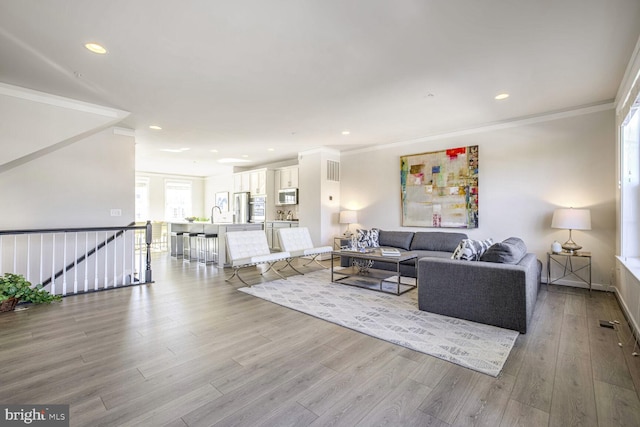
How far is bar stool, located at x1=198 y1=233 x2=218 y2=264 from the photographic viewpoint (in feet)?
22.1

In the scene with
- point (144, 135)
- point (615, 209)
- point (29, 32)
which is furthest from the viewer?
point (144, 135)

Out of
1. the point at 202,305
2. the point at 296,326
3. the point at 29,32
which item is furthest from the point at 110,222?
the point at 296,326

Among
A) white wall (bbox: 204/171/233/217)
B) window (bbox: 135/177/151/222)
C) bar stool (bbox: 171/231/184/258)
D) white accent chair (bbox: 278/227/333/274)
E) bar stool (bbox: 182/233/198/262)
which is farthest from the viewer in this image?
white wall (bbox: 204/171/233/217)

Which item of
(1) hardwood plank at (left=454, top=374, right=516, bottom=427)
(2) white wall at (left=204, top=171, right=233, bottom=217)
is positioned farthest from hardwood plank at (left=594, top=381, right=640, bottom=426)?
Answer: (2) white wall at (left=204, top=171, right=233, bottom=217)

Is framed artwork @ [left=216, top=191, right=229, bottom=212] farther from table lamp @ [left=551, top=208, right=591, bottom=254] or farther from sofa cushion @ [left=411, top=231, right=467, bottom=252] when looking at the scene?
table lamp @ [left=551, top=208, right=591, bottom=254]

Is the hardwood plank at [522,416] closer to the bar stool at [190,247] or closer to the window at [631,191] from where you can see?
the window at [631,191]

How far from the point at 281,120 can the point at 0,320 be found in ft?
14.2

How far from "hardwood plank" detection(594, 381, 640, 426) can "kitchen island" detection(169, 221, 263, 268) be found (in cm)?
514

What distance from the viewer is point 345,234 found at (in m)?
Answer: 7.12

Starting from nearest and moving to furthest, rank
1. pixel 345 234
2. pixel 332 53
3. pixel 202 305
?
1. pixel 332 53
2. pixel 202 305
3. pixel 345 234

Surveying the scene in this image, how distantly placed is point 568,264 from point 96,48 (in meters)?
6.68

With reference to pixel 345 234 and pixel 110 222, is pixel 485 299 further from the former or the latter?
pixel 110 222

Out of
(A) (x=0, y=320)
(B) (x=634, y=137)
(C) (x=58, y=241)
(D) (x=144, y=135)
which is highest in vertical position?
(D) (x=144, y=135)

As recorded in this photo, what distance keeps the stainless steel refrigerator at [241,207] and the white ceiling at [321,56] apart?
14.7 feet
